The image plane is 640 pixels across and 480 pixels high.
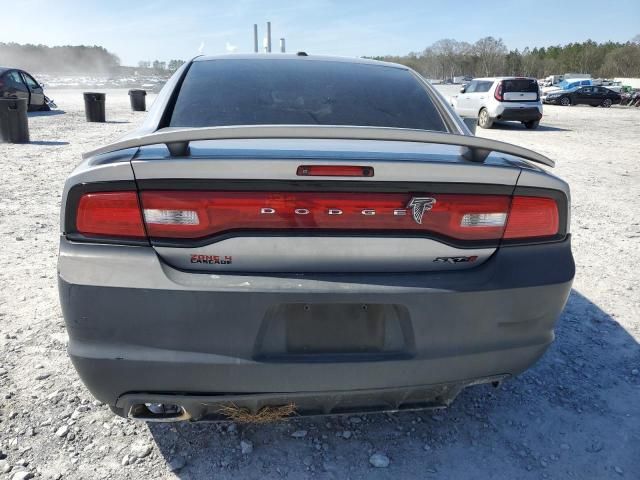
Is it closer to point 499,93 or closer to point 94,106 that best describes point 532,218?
point 499,93

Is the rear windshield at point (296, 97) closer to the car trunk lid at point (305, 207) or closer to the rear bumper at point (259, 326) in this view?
the car trunk lid at point (305, 207)

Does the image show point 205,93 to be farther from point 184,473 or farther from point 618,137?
point 618,137

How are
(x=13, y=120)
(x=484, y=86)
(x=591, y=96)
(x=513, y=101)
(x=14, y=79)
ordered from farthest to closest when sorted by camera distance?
(x=591, y=96)
(x=484, y=86)
(x=513, y=101)
(x=14, y=79)
(x=13, y=120)

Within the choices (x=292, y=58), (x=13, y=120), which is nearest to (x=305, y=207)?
(x=292, y=58)

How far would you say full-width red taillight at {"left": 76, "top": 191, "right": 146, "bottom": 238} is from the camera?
1585 millimetres

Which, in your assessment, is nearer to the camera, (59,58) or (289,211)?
(289,211)

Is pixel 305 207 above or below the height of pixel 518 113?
below

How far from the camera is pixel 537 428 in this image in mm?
2248

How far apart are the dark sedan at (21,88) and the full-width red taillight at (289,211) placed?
16.9 m

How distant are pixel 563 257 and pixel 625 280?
2.65 meters

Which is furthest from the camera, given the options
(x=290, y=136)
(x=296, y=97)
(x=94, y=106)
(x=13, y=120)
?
(x=94, y=106)

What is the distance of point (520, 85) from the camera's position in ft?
53.5

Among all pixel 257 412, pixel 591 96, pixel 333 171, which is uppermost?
pixel 591 96

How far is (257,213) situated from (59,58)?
87.8m
